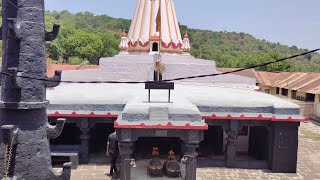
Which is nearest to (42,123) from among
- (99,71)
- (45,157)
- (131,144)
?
(45,157)

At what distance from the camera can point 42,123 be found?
6535mm

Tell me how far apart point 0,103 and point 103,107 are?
581cm

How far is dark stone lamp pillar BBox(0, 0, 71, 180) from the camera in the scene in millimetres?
6215

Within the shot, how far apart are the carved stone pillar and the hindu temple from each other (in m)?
0.03

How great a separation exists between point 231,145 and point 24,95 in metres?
7.87

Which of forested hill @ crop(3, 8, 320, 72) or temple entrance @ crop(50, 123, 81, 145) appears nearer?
temple entrance @ crop(50, 123, 81, 145)

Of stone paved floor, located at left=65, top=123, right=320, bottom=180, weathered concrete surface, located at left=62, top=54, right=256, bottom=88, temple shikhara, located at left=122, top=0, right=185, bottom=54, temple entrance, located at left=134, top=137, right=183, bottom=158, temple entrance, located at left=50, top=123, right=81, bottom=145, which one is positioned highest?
temple shikhara, located at left=122, top=0, right=185, bottom=54

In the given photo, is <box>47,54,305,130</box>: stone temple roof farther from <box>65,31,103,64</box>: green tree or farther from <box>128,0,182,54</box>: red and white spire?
<box>65,31,103,64</box>: green tree

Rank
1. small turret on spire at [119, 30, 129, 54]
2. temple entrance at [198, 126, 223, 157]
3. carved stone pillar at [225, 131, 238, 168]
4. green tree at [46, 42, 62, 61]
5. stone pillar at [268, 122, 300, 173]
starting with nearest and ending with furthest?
1. stone pillar at [268, 122, 300, 173]
2. carved stone pillar at [225, 131, 238, 168]
3. temple entrance at [198, 126, 223, 157]
4. small turret on spire at [119, 30, 129, 54]
5. green tree at [46, 42, 62, 61]

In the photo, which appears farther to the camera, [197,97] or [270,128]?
[197,97]

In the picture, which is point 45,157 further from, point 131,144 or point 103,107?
point 103,107

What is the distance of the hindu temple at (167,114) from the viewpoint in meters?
9.88

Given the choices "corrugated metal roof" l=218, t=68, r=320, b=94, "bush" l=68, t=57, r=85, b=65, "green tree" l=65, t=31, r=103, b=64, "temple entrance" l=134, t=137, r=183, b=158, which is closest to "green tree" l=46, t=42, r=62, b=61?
"bush" l=68, t=57, r=85, b=65

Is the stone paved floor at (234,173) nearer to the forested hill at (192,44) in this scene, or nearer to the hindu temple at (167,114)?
the hindu temple at (167,114)
